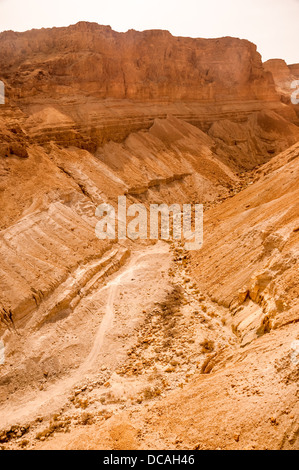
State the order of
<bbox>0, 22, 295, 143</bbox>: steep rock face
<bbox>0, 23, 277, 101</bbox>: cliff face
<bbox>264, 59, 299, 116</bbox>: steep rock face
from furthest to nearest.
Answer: <bbox>264, 59, 299, 116</bbox>: steep rock face
<bbox>0, 23, 277, 101</bbox>: cliff face
<bbox>0, 22, 295, 143</bbox>: steep rock face

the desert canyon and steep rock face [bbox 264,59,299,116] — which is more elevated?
steep rock face [bbox 264,59,299,116]

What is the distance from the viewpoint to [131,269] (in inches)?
676

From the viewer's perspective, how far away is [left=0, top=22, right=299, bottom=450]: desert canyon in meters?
8.23

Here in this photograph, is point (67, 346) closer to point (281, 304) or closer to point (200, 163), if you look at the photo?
point (281, 304)

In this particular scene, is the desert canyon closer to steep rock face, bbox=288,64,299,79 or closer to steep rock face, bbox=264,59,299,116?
steep rock face, bbox=264,59,299,116

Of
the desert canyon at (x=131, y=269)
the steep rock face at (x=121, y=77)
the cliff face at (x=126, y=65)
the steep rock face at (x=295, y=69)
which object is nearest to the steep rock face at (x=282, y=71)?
the steep rock face at (x=295, y=69)

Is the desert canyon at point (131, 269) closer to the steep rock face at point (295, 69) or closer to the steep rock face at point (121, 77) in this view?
the steep rock face at point (121, 77)

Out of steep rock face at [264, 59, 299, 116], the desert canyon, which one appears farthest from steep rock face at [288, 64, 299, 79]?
the desert canyon

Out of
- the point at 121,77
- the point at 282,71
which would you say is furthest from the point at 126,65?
the point at 282,71

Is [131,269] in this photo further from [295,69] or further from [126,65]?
[295,69]

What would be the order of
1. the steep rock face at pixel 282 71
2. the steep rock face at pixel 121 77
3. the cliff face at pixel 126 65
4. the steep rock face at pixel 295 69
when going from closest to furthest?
the steep rock face at pixel 121 77 → the cliff face at pixel 126 65 → the steep rock face at pixel 282 71 → the steep rock face at pixel 295 69

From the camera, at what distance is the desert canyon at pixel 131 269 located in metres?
8.23

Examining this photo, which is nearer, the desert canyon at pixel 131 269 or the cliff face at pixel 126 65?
the desert canyon at pixel 131 269

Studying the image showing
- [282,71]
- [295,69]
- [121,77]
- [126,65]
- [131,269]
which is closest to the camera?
[131,269]
